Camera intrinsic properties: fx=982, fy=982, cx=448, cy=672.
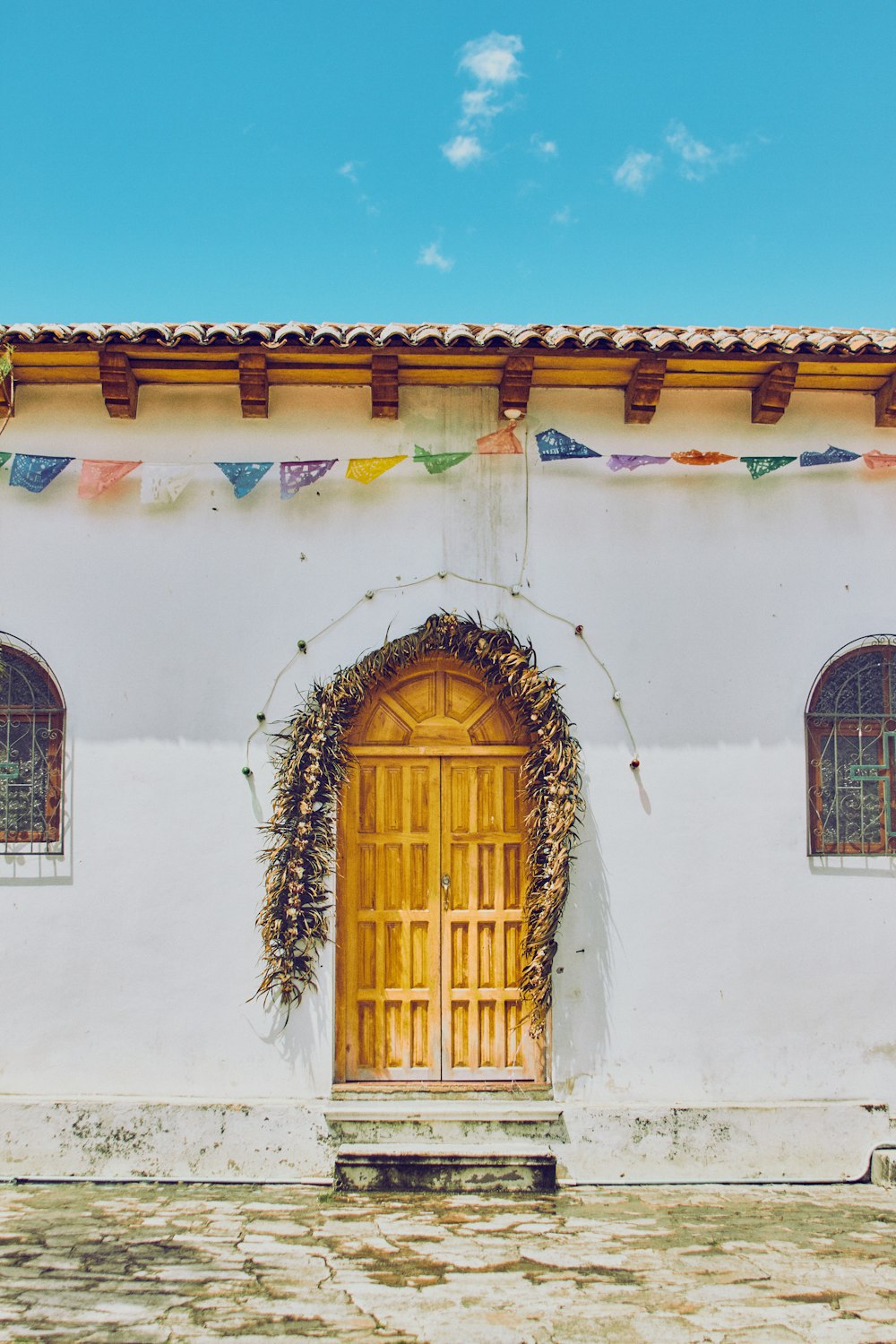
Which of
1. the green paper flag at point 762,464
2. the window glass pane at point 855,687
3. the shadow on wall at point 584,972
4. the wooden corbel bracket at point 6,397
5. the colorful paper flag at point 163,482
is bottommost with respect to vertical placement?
the shadow on wall at point 584,972

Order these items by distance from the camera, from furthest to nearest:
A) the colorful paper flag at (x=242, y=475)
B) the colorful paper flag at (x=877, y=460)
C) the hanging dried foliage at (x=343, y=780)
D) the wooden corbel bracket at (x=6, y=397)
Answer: the colorful paper flag at (x=877, y=460) < the colorful paper flag at (x=242, y=475) < the wooden corbel bracket at (x=6, y=397) < the hanging dried foliage at (x=343, y=780)

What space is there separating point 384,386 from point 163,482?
1513 mm

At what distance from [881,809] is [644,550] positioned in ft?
7.14

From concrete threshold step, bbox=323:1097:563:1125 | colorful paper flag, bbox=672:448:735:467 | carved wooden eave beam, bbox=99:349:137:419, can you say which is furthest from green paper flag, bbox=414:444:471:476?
concrete threshold step, bbox=323:1097:563:1125

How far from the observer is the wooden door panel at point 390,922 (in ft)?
19.4

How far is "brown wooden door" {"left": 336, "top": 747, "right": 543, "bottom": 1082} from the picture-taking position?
5.91 metres

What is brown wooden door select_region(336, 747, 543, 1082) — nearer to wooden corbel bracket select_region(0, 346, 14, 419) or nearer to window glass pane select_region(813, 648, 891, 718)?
window glass pane select_region(813, 648, 891, 718)

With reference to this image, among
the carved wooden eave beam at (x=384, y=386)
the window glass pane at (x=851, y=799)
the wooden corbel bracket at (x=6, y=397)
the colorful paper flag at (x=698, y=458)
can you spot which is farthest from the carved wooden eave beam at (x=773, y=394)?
the wooden corbel bracket at (x=6, y=397)

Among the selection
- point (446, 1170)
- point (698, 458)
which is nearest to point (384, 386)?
point (698, 458)

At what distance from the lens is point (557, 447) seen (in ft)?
20.5

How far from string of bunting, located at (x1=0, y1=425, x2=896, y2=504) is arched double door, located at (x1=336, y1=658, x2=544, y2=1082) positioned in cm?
130

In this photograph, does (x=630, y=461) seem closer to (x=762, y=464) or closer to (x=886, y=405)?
(x=762, y=464)

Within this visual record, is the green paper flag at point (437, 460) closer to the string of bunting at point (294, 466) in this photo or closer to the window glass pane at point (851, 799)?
the string of bunting at point (294, 466)

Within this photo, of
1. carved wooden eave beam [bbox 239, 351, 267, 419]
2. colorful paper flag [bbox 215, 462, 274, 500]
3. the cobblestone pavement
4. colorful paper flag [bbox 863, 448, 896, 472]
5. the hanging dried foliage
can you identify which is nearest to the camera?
the cobblestone pavement
